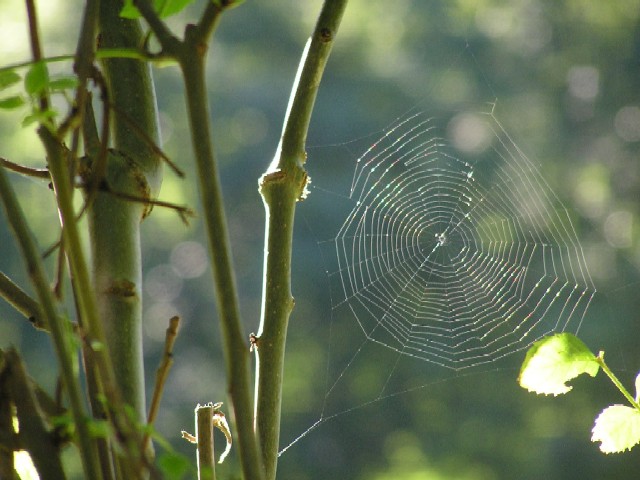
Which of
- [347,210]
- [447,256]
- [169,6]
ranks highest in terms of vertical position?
[347,210]

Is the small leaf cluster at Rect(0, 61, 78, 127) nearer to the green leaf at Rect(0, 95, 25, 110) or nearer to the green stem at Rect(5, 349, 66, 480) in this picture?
the green leaf at Rect(0, 95, 25, 110)

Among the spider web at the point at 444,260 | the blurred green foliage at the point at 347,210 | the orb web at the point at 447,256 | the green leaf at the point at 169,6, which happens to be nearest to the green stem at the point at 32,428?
the green leaf at the point at 169,6

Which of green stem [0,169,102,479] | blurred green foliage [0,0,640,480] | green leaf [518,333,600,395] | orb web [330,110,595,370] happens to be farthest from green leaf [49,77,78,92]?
blurred green foliage [0,0,640,480]

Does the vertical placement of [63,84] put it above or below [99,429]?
above

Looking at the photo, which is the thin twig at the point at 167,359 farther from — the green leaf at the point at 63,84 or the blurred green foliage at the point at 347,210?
the blurred green foliage at the point at 347,210

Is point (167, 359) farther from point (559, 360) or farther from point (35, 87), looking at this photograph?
point (559, 360)

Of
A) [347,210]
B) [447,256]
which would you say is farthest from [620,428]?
[347,210]

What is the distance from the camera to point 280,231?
1.77 feet

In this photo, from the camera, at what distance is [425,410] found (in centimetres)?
798

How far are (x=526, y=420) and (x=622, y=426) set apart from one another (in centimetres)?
765

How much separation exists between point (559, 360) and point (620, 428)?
6 centimetres

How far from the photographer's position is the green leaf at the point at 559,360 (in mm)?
554

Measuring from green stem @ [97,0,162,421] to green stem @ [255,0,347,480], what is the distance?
0.08 metres

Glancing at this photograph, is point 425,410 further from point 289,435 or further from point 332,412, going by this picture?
point 289,435
